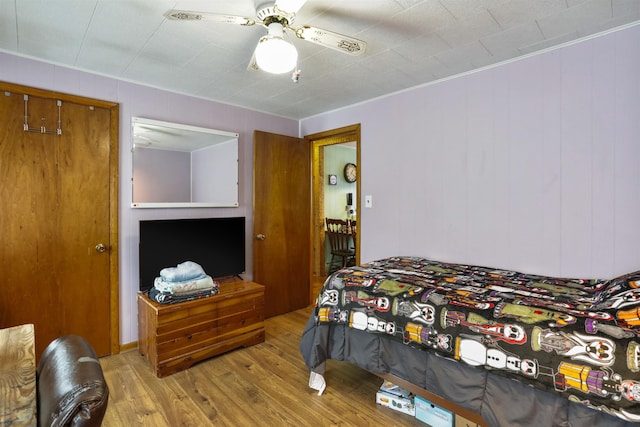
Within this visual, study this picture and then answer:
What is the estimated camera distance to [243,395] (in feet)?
7.11

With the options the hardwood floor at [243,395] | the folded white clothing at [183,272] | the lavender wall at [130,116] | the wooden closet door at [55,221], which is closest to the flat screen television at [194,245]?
the folded white clothing at [183,272]

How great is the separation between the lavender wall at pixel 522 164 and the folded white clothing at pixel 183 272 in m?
1.72

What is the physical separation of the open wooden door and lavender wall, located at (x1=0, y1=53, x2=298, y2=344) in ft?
0.43

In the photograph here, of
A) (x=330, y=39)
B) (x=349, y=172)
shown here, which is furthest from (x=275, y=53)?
(x=349, y=172)

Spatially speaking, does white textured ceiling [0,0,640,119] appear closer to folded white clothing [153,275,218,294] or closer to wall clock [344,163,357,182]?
folded white clothing [153,275,218,294]

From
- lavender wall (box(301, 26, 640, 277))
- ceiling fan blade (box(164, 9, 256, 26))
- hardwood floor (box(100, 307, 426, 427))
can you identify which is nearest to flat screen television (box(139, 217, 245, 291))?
hardwood floor (box(100, 307, 426, 427))

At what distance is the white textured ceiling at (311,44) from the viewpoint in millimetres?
1762

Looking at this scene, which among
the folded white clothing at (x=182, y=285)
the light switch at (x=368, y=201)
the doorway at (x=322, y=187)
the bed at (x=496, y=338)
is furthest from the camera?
the doorway at (x=322, y=187)

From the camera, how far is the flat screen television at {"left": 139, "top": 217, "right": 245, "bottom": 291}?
2.68m

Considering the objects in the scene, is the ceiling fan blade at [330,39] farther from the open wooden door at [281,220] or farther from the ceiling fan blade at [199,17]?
the open wooden door at [281,220]

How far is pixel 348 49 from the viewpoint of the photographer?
1771mm

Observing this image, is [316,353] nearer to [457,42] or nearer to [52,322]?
[52,322]

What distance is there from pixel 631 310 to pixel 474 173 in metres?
1.49

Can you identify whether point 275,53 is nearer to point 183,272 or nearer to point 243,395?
point 183,272
